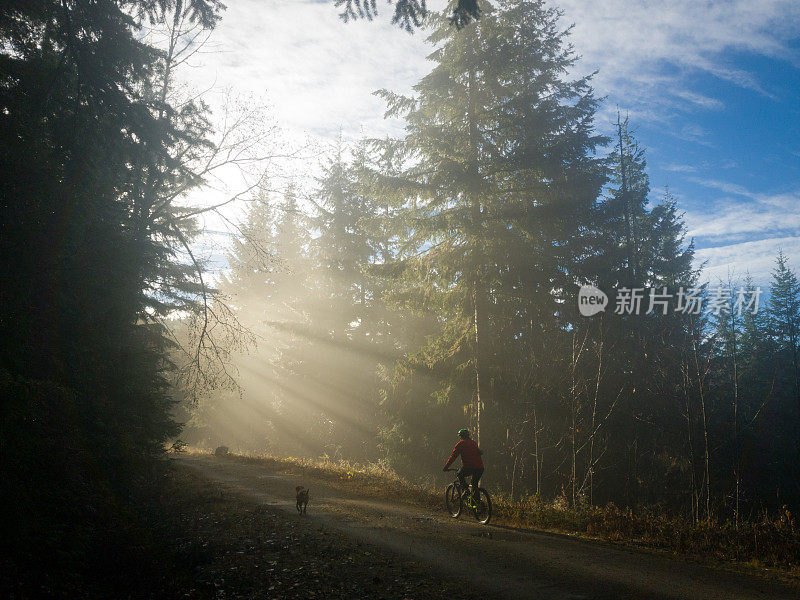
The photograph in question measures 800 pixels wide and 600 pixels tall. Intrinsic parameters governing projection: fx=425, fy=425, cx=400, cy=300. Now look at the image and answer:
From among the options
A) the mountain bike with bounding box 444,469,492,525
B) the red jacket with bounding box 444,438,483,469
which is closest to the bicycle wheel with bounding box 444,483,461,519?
the mountain bike with bounding box 444,469,492,525

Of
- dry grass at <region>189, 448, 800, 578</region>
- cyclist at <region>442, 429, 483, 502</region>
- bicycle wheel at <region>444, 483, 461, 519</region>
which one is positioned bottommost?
bicycle wheel at <region>444, 483, 461, 519</region>

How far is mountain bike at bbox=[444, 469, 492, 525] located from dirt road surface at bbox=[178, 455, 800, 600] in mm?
295

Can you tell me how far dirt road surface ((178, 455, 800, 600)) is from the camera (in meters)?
5.94

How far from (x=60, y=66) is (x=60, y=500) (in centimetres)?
759

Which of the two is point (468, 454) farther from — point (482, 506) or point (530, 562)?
point (530, 562)

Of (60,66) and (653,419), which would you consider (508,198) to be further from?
(60,66)

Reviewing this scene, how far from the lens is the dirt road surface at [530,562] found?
19.5 feet

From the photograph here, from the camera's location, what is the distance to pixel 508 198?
60.4ft

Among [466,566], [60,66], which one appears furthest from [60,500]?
[60,66]

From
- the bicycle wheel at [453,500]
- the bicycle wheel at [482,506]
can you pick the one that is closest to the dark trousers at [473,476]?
the bicycle wheel at [482,506]

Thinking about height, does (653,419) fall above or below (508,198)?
below

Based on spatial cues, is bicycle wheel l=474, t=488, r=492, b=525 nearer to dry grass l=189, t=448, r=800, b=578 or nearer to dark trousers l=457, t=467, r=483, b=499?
dark trousers l=457, t=467, r=483, b=499

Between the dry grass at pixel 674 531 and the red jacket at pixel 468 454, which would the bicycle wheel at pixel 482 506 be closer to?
the dry grass at pixel 674 531

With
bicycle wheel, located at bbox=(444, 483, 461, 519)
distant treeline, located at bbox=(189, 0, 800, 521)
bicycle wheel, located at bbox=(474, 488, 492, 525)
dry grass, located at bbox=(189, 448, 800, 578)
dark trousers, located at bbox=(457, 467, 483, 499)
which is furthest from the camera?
distant treeline, located at bbox=(189, 0, 800, 521)
